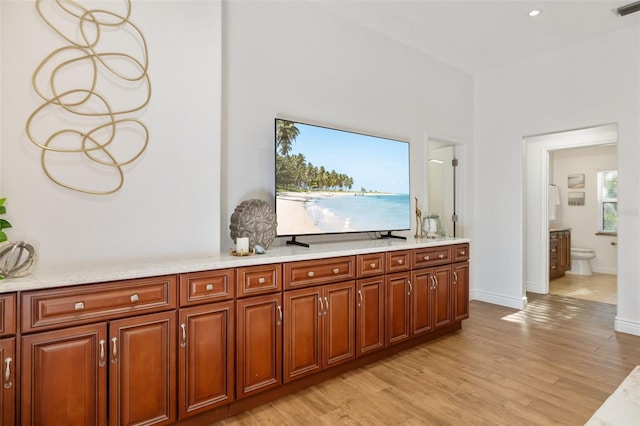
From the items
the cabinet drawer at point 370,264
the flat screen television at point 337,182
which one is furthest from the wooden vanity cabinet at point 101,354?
the cabinet drawer at point 370,264

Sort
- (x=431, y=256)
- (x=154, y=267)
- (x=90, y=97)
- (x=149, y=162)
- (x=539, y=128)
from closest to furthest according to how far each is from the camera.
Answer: (x=154, y=267)
(x=90, y=97)
(x=149, y=162)
(x=431, y=256)
(x=539, y=128)

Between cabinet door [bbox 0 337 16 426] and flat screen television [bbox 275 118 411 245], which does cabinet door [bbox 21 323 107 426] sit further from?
flat screen television [bbox 275 118 411 245]

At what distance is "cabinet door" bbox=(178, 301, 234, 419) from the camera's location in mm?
1934

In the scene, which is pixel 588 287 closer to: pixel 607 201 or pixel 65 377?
pixel 607 201

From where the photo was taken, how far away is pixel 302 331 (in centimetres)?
242

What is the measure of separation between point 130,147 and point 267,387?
174cm

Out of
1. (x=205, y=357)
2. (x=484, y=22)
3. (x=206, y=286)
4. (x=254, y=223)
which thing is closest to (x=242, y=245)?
(x=254, y=223)

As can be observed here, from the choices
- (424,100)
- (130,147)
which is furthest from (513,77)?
(130,147)

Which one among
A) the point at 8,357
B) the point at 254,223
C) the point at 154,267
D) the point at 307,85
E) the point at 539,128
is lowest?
the point at 8,357

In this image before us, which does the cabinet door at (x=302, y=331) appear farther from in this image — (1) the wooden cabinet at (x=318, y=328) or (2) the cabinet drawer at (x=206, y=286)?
(2) the cabinet drawer at (x=206, y=286)

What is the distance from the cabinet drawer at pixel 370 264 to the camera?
9.00 feet

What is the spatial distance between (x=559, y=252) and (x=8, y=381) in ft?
24.3

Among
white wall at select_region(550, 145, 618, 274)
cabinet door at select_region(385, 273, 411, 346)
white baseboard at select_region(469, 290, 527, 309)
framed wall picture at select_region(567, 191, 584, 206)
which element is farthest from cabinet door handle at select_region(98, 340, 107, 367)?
framed wall picture at select_region(567, 191, 584, 206)

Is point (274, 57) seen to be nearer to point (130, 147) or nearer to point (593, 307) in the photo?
point (130, 147)
